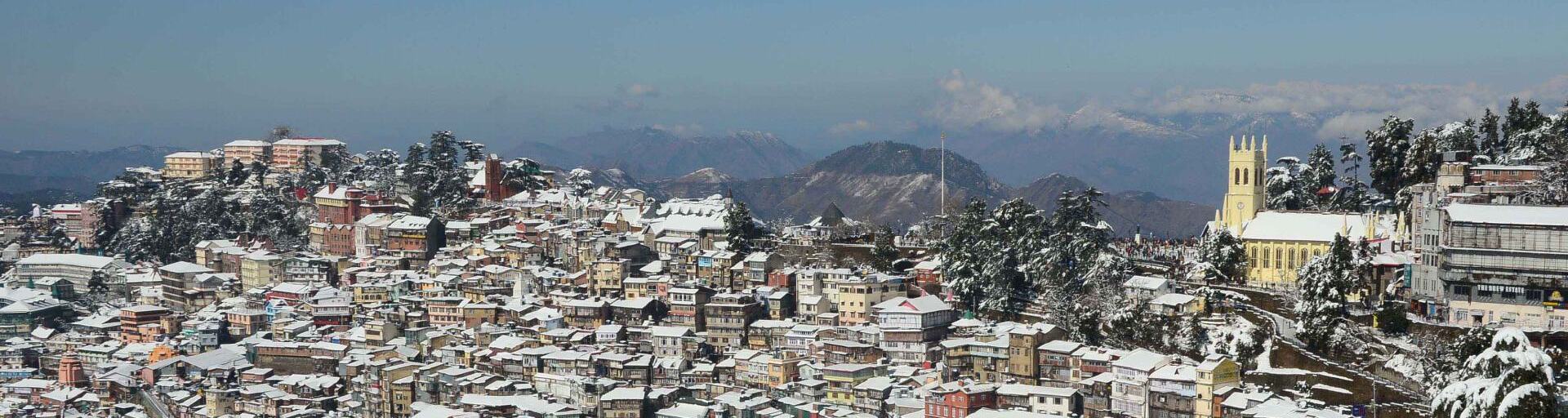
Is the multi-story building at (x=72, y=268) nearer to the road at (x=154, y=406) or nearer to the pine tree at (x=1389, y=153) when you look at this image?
the road at (x=154, y=406)

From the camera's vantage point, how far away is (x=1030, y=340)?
3853 centimetres

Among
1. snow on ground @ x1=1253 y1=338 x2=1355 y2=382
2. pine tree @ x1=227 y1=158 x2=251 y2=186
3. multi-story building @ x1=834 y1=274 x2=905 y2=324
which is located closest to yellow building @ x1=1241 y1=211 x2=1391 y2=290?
snow on ground @ x1=1253 y1=338 x2=1355 y2=382

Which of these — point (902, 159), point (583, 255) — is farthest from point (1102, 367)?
point (902, 159)

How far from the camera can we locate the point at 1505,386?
89.9ft

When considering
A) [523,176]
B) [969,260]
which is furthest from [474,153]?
[969,260]

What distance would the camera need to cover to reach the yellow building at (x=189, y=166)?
268 feet

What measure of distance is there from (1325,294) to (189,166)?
2658 inches

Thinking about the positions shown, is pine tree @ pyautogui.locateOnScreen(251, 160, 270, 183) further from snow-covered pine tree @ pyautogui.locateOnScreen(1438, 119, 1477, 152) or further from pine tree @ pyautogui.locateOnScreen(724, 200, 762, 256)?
snow-covered pine tree @ pyautogui.locateOnScreen(1438, 119, 1477, 152)

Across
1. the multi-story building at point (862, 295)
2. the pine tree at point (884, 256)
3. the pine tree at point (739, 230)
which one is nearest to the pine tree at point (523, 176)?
the pine tree at point (739, 230)

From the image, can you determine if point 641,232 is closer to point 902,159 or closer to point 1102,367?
point 1102,367

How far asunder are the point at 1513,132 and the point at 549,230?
36.5 meters

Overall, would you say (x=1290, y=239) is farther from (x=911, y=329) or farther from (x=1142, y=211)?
(x=1142, y=211)

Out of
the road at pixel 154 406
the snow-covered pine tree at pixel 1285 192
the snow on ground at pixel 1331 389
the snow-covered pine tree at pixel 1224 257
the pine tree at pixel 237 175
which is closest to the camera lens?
the snow on ground at pixel 1331 389

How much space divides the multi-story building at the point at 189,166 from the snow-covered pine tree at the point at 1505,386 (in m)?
70.4
